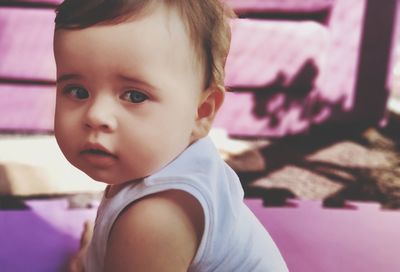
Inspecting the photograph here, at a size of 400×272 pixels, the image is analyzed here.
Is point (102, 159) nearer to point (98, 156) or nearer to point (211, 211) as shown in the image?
point (98, 156)

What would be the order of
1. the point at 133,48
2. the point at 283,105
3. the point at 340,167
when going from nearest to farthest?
the point at 133,48 < the point at 340,167 < the point at 283,105

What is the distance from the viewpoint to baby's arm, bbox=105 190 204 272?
0.54 m

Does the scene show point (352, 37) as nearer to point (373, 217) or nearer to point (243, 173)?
point (243, 173)

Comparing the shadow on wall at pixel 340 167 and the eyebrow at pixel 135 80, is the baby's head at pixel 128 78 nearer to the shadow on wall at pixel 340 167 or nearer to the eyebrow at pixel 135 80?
the eyebrow at pixel 135 80

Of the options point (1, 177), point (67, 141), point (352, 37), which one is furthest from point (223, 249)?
point (352, 37)

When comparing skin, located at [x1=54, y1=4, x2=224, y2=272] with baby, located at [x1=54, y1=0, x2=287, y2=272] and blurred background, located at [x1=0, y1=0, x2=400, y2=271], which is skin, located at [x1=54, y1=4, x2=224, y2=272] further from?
blurred background, located at [x1=0, y1=0, x2=400, y2=271]

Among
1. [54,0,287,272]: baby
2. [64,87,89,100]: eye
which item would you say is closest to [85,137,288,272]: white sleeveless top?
[54,0,287,272]: baby

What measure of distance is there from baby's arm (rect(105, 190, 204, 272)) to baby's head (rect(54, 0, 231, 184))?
4 cm

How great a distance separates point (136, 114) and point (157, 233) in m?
0.12

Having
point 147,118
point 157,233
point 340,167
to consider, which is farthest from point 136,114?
point 340,167

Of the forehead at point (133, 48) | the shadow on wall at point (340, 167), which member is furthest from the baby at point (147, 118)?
the shadow on wall at point (340, 167)

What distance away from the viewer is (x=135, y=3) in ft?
1.71

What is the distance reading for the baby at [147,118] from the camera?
1.71 ft

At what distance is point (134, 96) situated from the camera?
0.54 meters
